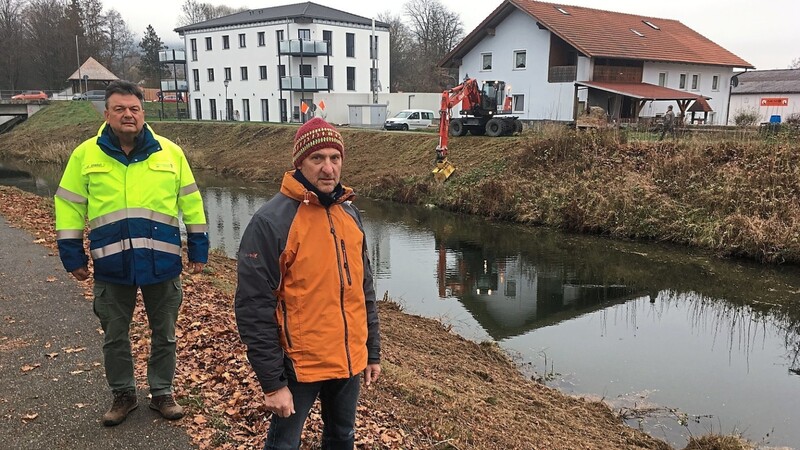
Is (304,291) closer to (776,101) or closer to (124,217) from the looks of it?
(124,217)

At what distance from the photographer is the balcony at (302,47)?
43656 mm

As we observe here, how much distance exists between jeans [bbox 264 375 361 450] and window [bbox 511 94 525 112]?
31.8m

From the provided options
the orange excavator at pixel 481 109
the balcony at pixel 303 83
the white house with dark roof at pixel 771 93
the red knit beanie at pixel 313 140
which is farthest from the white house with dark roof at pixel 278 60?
the red knit beanie at pixel 313 140

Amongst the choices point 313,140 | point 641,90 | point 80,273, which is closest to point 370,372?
point 313,140

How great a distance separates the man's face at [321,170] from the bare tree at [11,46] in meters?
70.3

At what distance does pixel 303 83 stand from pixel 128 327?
42255 mm

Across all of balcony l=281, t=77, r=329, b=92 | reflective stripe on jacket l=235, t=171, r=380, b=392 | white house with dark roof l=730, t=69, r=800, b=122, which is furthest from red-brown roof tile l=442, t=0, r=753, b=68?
reflective stripe on jacket l=235, t=171, r=380, b=392

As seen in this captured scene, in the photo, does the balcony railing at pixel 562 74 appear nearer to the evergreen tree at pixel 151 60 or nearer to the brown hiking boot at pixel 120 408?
the brown hiking boot at pixel 120 408

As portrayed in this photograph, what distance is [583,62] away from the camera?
30047mm

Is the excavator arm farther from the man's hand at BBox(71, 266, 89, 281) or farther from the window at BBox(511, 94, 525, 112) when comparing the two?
the man's hand at BBox(71, 266, 89, 281)

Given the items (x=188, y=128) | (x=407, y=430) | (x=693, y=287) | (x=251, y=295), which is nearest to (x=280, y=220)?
(x=251, y=295)

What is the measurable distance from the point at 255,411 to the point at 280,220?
194 centimetres

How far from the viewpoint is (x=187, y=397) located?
4.02 meters

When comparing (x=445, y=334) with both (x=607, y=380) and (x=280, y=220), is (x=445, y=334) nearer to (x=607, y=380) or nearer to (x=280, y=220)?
(x=607, y=380)
